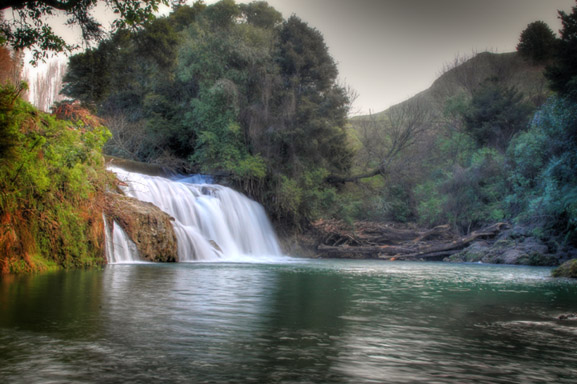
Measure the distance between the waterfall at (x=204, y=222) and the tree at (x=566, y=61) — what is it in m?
13.8

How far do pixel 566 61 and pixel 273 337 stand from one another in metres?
20.2

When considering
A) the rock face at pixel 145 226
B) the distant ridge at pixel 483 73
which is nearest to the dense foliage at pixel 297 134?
the rock face at pixel 145 226

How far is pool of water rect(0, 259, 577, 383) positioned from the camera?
2.94 metres

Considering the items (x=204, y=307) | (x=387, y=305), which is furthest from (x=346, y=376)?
(x=387, y=305)

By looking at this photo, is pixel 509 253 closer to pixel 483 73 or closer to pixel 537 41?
pixel 537 41

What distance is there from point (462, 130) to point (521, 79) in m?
16.9

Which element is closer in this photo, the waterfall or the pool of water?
the pool of water

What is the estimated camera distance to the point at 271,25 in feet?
148

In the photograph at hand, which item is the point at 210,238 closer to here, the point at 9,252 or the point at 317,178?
the point at 317,178

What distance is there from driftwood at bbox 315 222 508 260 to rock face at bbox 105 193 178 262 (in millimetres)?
13062

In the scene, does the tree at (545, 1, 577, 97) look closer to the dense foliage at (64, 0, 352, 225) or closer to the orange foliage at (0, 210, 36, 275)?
the dense foliage at (64, 0, 352, 225)

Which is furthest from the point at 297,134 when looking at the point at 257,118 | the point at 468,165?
the point at 468,165

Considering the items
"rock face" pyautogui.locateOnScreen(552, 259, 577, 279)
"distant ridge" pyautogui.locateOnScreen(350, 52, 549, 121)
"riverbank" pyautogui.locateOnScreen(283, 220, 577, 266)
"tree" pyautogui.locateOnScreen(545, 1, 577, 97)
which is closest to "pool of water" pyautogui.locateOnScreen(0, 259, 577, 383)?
"rock face" pyautogui.locateOnScreen(552, 259, 577, 279)

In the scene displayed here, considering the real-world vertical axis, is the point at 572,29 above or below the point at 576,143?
above
